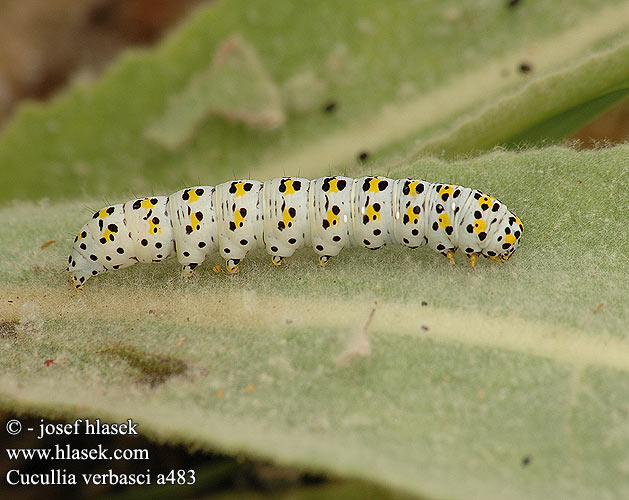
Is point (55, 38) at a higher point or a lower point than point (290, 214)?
higher

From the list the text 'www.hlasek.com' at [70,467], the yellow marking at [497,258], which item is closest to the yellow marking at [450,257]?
the yellow marking at [497,258]

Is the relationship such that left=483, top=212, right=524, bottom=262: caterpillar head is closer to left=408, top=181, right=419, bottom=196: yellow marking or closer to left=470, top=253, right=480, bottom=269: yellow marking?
left=470, top=253, right=480, bottom=269: yellow marking

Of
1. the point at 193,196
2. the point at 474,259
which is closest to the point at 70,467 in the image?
the point at 193,196

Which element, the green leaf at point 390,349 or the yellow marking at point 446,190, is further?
the yellow marking at point 446,190

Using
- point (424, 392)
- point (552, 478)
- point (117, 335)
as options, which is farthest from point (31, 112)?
point (552, 478)

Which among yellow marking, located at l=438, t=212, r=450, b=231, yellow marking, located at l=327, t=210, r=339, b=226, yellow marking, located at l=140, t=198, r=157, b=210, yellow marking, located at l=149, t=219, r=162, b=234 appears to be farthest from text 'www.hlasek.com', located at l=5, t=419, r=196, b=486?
yellow marking, located at l=438, t=212, r=450, b=231

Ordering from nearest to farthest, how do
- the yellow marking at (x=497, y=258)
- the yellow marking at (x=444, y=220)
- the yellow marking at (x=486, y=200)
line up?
the yellow marking at (x=497, y=258), the yellow marking at (x=486, y=200), the yellow marking at (x=444, y=220)

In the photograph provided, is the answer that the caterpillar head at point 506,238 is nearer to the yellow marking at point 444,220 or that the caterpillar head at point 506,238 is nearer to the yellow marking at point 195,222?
the yellow marking at point 444,220

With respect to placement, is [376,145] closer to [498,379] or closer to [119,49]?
[498,379]
